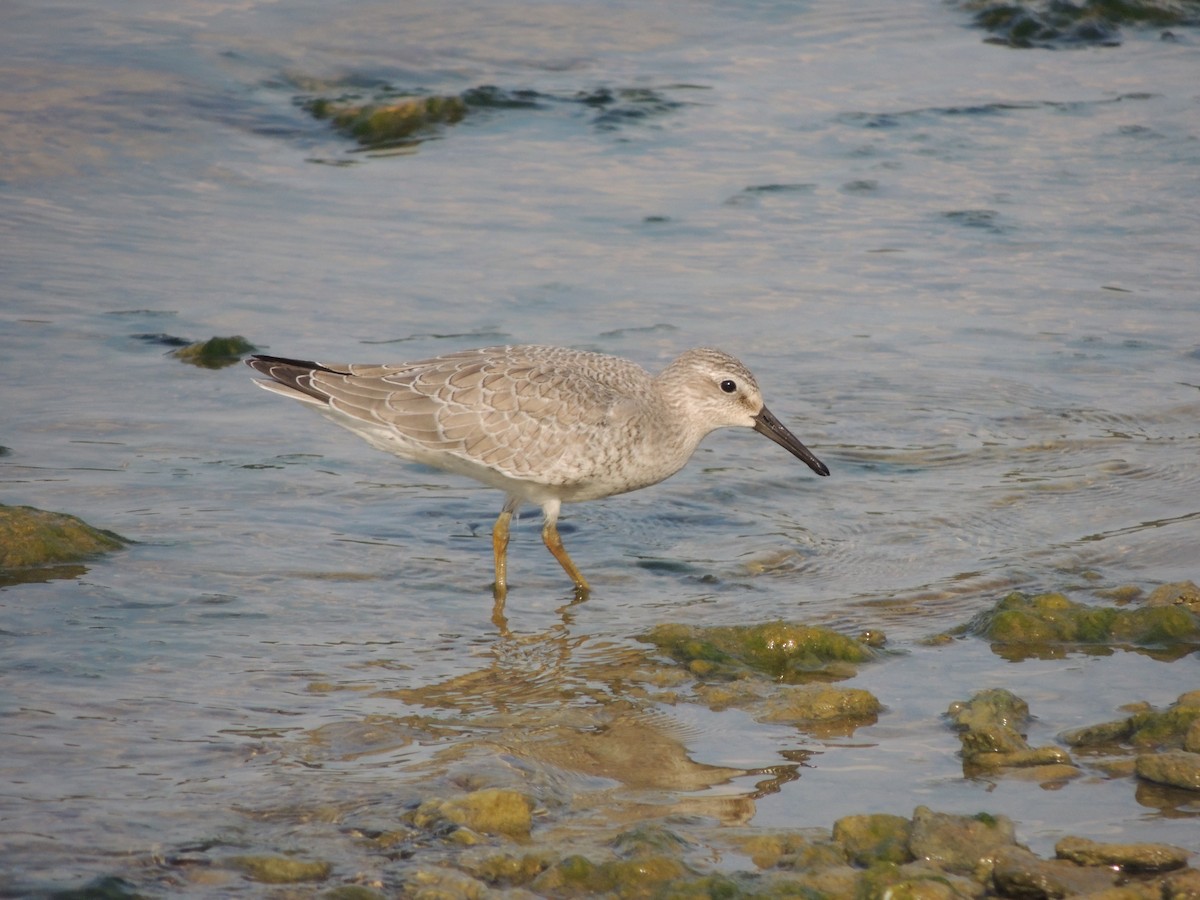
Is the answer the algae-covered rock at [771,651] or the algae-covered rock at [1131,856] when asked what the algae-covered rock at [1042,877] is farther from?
the algae-covered rock at [771,651]

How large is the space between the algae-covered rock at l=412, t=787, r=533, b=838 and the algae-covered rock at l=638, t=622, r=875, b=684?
5.74 feet

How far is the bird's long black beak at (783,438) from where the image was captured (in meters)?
8.62

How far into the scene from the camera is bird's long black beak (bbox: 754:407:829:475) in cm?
862

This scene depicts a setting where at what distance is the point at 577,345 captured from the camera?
35.4 feet

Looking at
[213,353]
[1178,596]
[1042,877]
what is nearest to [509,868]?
[1042,877]

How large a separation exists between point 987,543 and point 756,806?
333cm

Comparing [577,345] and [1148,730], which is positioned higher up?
[577,345]

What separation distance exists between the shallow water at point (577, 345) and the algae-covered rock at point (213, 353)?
159mm

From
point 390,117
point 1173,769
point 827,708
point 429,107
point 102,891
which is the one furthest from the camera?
point 429,107

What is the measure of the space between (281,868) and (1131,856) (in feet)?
9.02

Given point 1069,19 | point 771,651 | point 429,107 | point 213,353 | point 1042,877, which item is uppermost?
point 1069,19

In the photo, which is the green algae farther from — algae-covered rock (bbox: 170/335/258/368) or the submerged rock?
algae-covered rock (bbox: 170/335/258/368)

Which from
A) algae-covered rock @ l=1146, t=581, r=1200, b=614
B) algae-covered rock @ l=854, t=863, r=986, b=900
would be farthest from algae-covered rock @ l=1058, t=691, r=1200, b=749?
algae-covered rock @ l=854, t=863, r=986, b=900

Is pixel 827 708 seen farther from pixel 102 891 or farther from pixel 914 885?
pixel 102 891
